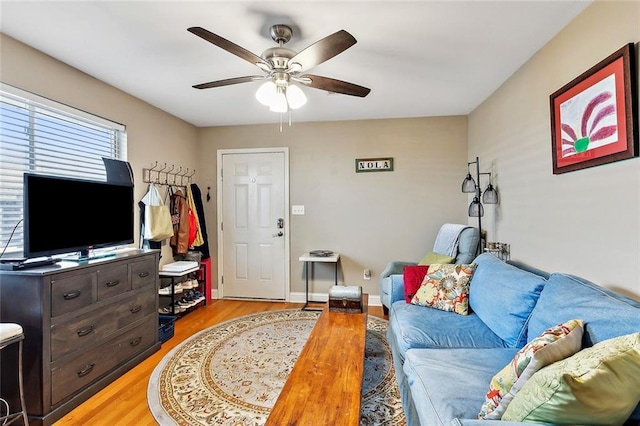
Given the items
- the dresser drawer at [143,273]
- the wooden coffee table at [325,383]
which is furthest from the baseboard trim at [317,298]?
the wooden coffee table at [325,383]

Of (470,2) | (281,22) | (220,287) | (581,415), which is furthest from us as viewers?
(220,287)

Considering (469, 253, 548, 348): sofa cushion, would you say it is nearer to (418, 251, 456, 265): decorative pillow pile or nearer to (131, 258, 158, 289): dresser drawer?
(418, 251, 456, 265): decorative pillow pile

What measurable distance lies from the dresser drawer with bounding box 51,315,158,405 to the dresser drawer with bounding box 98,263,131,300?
1.15 feet

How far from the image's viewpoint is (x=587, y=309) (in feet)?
4.44

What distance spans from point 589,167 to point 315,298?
3.21 m

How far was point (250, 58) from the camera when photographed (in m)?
1.87

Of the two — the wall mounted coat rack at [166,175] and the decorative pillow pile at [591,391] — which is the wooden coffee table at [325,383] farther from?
the wall mounted coat rack at [166,175]

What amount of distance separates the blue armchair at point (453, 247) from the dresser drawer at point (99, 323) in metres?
2.15

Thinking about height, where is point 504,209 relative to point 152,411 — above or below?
above

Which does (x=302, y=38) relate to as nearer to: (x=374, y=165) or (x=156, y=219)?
(x=374, y=165)

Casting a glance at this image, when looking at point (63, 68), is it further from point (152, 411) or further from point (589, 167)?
point (589, 167)

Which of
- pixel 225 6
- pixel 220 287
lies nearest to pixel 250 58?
pixel 225 6

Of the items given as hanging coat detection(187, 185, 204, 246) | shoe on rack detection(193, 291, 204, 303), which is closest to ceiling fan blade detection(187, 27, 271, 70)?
hanging coat detection(187, 185, 204, 246)

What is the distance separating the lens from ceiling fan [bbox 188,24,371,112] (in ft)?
5.57
